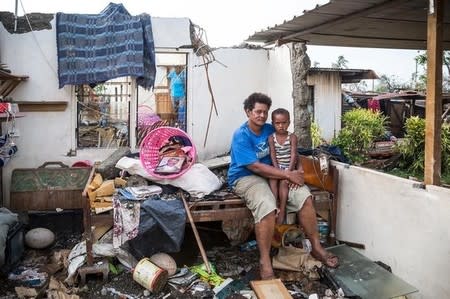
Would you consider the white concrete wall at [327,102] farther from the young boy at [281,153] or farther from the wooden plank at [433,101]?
the wooden plank at [433,101]

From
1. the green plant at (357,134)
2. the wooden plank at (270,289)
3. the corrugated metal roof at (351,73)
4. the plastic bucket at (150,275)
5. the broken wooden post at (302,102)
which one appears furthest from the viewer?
the corrugated metal roof at (351,73)

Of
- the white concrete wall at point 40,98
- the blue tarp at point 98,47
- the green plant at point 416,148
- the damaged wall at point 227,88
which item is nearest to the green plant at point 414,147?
the green plant at point 416,148

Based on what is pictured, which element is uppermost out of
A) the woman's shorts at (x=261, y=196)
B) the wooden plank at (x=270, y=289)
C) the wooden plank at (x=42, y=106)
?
the wooden plank at (x=42, y=106)

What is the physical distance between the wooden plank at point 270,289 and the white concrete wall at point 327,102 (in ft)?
17.3

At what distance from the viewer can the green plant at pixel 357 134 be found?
26.9 ft

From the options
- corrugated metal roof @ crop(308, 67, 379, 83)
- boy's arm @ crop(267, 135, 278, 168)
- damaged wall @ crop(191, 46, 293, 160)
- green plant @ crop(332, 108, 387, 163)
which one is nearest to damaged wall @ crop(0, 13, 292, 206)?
damaged wall @ crop(191, 46, 293, 160)

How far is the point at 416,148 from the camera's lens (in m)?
7.61

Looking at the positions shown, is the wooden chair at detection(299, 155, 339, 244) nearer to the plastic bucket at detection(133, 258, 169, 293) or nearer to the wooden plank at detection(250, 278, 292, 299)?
the wooden plank at detection(250, 278, 292, 299)

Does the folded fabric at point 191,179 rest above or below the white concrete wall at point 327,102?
below

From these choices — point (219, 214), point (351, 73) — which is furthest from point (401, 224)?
point (351, 73)

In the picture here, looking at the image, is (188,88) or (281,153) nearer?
(281,153)

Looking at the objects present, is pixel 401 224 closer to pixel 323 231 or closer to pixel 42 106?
pixel 323 231

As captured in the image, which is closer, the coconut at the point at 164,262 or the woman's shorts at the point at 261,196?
the woman's shorts at the point at 261,196

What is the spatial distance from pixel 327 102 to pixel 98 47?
4862 mm
